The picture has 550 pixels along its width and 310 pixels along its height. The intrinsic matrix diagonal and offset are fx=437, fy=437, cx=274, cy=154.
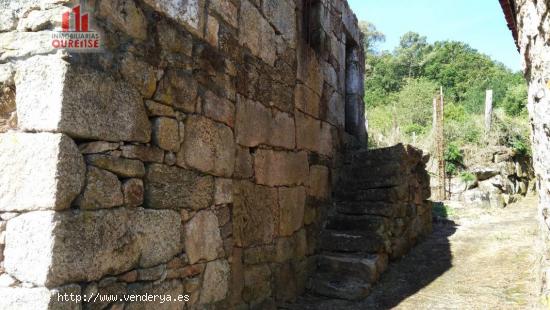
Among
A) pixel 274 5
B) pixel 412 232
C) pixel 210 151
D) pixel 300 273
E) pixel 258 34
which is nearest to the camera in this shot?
pixel 210 151

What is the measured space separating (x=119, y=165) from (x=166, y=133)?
15.5 inches

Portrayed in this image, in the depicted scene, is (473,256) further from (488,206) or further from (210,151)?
(488,206)

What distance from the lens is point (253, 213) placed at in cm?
335

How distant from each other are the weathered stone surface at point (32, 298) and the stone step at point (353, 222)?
3411 mm

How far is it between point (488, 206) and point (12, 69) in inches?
370

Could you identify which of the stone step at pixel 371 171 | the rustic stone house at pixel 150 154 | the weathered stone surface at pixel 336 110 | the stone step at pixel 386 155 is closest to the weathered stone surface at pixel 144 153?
the rustic stone house at pixel 150 154

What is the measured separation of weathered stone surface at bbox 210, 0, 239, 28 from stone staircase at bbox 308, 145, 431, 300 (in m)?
2.52

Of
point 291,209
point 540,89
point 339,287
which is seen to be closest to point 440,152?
point 339,287

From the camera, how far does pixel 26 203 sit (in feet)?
5.97

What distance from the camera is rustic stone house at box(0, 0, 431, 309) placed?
1821mm

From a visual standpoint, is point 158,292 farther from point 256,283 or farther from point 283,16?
point 283,16

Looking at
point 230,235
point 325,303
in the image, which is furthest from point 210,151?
point 325,303

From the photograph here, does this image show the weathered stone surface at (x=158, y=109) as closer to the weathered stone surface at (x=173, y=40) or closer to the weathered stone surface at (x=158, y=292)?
the weathered stone surface at (x=173, y=40)

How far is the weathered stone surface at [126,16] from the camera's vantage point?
2087 millimetres
